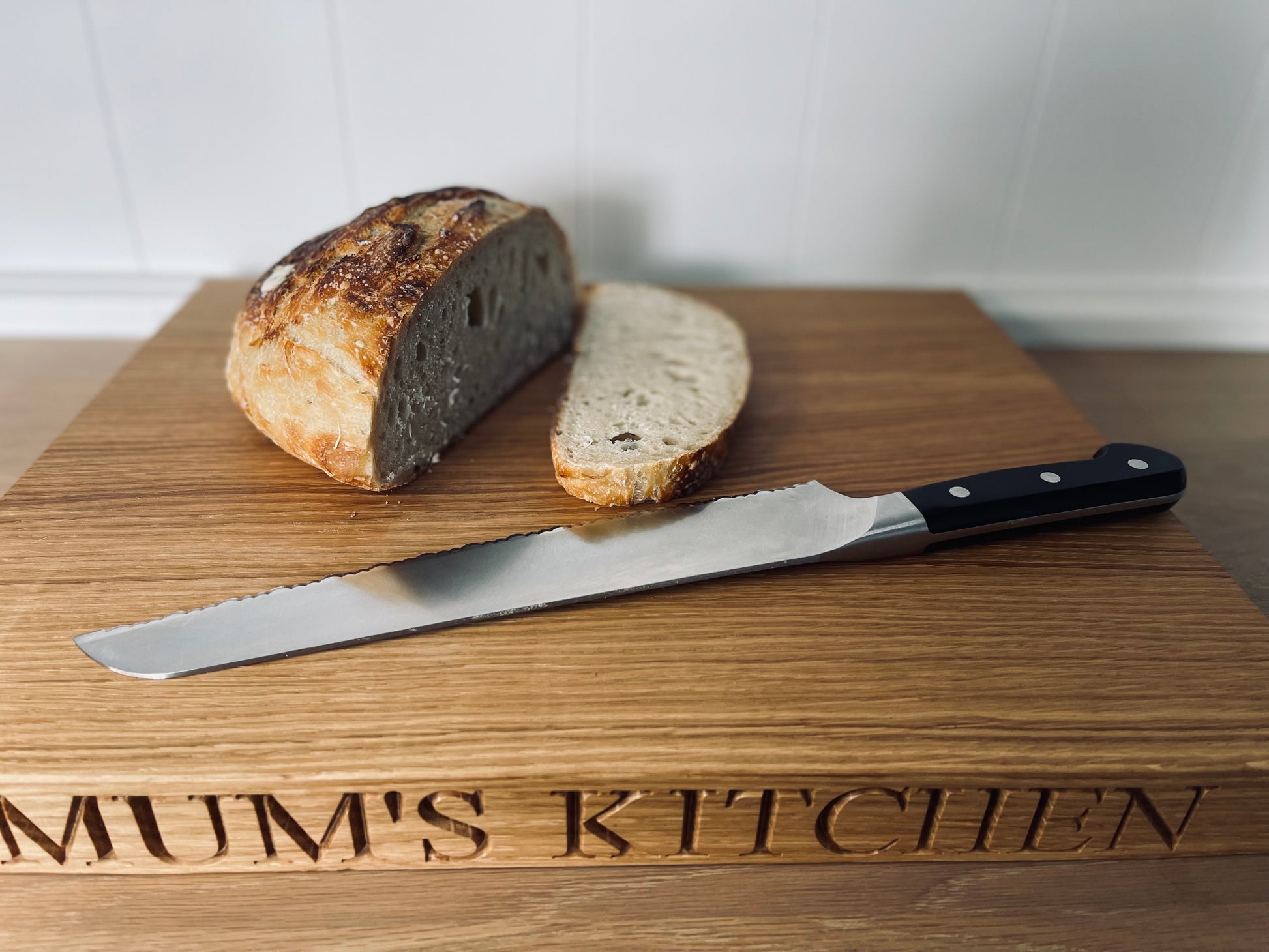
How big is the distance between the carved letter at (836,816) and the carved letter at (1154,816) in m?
0.19

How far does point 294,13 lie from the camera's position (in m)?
1.27

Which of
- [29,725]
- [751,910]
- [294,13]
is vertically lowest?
[751,910]

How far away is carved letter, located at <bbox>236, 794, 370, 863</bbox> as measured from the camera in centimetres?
71

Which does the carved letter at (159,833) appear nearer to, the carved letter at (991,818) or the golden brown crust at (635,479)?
the golden brown crust at (635,479)

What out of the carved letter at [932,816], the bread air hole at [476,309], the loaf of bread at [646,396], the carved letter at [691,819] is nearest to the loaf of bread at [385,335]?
the bread air hole at [476,309]

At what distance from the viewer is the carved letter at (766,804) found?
0.72 metres

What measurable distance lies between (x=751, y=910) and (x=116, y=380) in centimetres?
105

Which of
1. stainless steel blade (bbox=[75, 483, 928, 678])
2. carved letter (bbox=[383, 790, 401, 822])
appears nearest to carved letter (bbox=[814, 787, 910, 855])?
stainless steel blade (bbox=[75, 483, 928, 678])

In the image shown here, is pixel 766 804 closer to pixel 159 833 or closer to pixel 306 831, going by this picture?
pixel 306 831

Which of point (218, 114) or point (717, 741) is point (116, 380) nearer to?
point (218, 114)

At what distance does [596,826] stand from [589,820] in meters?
0.01

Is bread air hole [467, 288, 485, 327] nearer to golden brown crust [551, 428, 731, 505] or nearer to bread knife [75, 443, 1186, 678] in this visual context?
golden brown crust [551, 428, 731, 505]

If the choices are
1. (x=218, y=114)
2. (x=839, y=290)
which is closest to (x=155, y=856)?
(x=218, y=114)

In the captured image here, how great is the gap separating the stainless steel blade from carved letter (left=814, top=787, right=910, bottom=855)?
0.74 feet
